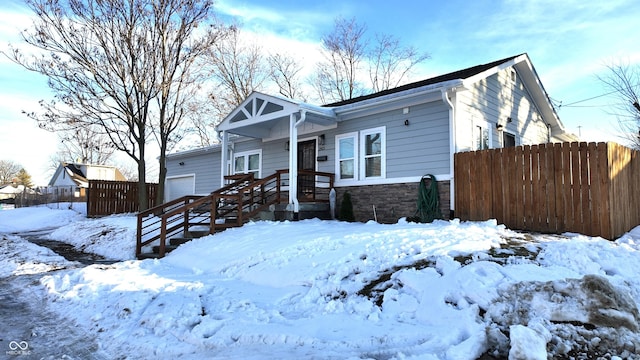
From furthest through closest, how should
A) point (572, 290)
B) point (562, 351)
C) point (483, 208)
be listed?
point (483, 208) → point (572, 290) → point (562, 351)

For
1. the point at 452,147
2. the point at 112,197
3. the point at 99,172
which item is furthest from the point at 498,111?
the point at 99,172

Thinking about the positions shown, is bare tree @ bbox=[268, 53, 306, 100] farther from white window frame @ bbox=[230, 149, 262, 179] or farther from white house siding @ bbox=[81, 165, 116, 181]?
white house siding @ bbox=[81, 165, 116, 181]

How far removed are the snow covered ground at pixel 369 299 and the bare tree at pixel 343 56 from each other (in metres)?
22.1

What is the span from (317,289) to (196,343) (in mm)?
1572

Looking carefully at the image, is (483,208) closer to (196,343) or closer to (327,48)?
(196,343)

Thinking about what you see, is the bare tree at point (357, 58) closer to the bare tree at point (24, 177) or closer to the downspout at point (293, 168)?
the downspout at point (293, 168)

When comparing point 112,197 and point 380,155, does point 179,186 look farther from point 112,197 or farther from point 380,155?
point 380,155

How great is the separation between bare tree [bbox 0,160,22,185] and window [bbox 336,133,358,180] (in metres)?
73.9

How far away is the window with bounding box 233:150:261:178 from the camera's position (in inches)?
538

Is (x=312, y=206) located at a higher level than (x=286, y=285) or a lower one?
higher

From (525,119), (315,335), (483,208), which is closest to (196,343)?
(315,335)

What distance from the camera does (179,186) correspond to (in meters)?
18.5

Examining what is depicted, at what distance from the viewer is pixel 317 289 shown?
15.0ft

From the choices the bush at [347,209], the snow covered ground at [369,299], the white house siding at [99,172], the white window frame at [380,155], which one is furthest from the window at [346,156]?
the white house siding at [99,172]
